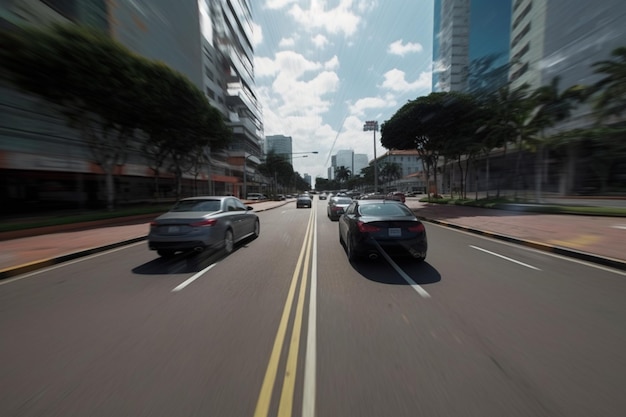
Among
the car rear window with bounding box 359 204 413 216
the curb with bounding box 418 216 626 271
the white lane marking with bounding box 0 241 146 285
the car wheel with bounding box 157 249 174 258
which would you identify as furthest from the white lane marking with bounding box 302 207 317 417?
the curb with bounding box 418 216 626 271

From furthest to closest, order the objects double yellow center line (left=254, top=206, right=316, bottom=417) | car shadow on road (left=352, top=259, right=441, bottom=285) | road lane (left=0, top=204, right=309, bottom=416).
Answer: car shadow on road (left=352, top=259, right=441, bottom=285) < road lane (left=0, top=204, right=309, bottom=416) < double yellow center line (left=254, top=206, right=316, bottom=417)

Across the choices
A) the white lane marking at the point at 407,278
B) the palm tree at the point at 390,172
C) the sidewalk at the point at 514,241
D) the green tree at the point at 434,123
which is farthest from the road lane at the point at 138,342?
the palm tree at the point at 390,172

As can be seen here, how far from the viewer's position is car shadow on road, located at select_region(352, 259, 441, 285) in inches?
218

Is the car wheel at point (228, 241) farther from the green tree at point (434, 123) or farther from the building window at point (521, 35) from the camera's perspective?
the building window at point (521, 35)

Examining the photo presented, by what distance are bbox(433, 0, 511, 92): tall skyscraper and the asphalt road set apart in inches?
1379

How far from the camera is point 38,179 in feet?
83.5

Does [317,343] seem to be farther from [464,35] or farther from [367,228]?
[464,35]

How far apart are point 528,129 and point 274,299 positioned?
26.9 metres

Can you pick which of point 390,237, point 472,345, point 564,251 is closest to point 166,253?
point 390,237

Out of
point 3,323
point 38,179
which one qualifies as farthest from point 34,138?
point 3,323

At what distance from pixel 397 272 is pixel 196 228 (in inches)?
186

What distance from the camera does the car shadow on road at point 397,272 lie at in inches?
218

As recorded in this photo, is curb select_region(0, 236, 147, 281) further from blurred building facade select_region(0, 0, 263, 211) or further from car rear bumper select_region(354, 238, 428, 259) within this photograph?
blurred building facade select_region(0, 0, 263, 211)

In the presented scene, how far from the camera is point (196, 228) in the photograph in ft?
23.0
